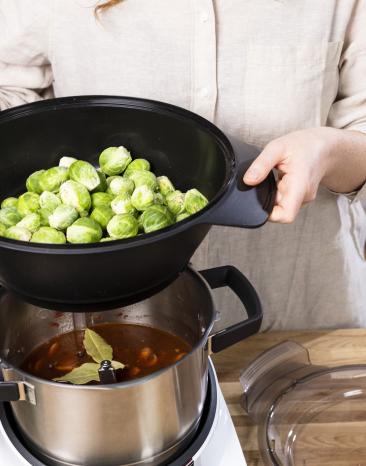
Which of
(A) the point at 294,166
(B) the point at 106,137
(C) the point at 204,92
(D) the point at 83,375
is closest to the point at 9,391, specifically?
(D) the point at 83,375

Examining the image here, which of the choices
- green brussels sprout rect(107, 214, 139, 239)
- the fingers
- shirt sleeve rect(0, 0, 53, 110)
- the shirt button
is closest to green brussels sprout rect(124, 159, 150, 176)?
green brussels sprout rect(107, 214, 139, 239)

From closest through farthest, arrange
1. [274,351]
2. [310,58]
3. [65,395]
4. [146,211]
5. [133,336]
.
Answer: [65,395]
[146,211]
[133,336]
[274,351]
[310,58]

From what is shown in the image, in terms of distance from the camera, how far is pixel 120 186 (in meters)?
0.99

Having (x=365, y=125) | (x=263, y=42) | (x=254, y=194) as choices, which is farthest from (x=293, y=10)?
(x=254, y=194)

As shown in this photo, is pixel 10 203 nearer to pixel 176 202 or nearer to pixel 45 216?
pixel 45 216

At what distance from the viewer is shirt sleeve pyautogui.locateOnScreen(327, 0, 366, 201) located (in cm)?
129

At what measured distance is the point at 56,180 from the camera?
974 millimetres

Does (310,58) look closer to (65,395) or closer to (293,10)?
(293,10)

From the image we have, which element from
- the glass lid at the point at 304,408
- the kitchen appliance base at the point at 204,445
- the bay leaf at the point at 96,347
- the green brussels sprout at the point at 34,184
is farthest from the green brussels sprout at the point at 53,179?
the glass lid at the point at 304,408

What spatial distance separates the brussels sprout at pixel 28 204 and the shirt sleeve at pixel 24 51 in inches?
19.1

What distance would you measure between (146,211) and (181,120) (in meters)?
0.16

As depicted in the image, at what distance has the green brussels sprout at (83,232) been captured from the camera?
898 millimetres

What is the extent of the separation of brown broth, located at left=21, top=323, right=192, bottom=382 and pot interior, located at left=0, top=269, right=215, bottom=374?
0.01m

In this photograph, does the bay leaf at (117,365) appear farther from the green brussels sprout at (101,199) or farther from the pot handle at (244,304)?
the green brussels sprout at (101,199)
